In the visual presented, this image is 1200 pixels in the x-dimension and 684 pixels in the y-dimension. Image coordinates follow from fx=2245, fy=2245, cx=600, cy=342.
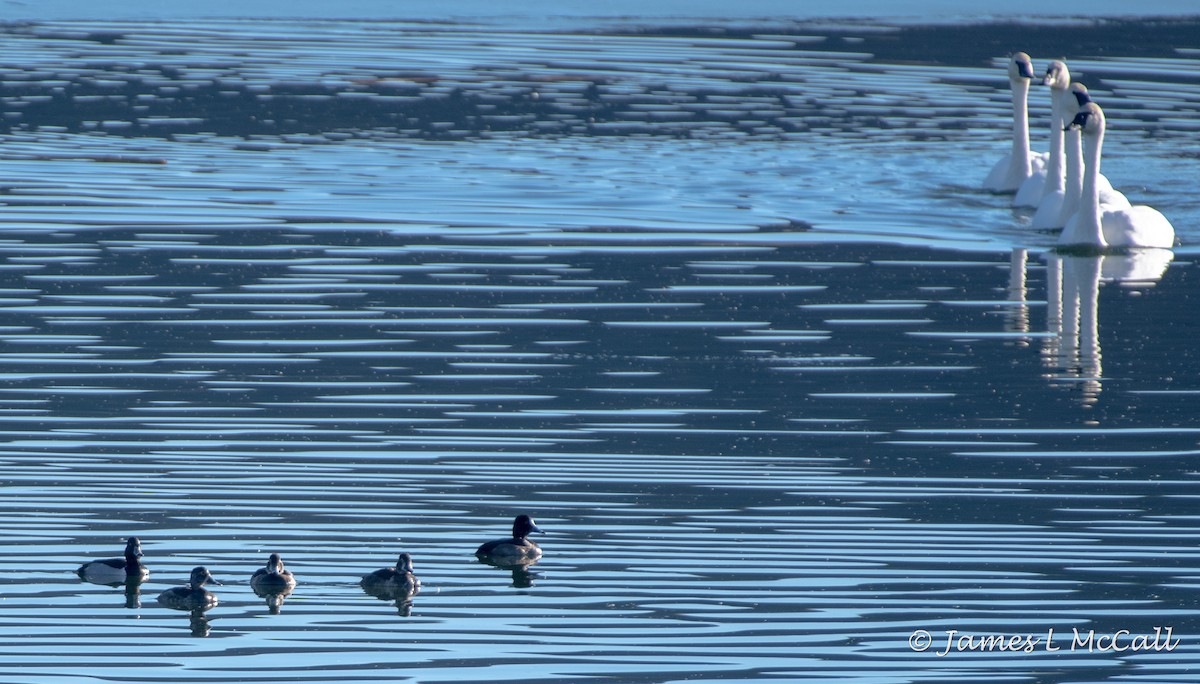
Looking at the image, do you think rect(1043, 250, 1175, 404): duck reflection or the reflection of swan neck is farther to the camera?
the reflection of swan neck

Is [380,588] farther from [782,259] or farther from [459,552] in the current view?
[782,259]

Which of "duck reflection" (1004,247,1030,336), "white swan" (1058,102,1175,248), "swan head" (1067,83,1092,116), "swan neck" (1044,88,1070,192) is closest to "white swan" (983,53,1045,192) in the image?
"swan neck" (1044,88,1070,192)

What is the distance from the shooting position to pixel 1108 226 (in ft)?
70.5

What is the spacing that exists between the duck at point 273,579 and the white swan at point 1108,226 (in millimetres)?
12933

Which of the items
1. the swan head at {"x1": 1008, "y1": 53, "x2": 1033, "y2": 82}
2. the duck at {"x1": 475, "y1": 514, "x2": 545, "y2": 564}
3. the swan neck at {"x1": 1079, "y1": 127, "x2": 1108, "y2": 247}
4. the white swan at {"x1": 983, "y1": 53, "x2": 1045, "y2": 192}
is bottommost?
the white swan at {"x1": 983, "y1": 53, "x2": 1045, "y2": 192}

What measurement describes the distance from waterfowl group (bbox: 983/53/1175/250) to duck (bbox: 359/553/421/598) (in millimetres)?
12729

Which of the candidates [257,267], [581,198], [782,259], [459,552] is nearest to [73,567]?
[459,552]

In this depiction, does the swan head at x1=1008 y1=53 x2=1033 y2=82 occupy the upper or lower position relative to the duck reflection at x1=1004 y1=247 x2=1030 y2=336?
upper

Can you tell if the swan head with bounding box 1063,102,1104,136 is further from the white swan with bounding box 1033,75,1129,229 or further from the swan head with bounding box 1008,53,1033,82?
the swan head with bounding box 1008,53,1033,82

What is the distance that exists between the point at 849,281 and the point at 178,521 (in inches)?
344

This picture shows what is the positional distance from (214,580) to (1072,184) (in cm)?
1419

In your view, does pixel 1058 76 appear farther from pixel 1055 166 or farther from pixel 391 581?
pixel 391 581

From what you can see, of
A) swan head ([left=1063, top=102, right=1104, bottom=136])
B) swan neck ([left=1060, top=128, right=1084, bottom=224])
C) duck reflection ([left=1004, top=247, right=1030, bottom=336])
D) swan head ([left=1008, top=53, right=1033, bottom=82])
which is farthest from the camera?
swan head ([left=1008, top=53, right=1033, bottom=82])

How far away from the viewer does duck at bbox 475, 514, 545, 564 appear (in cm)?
1026
